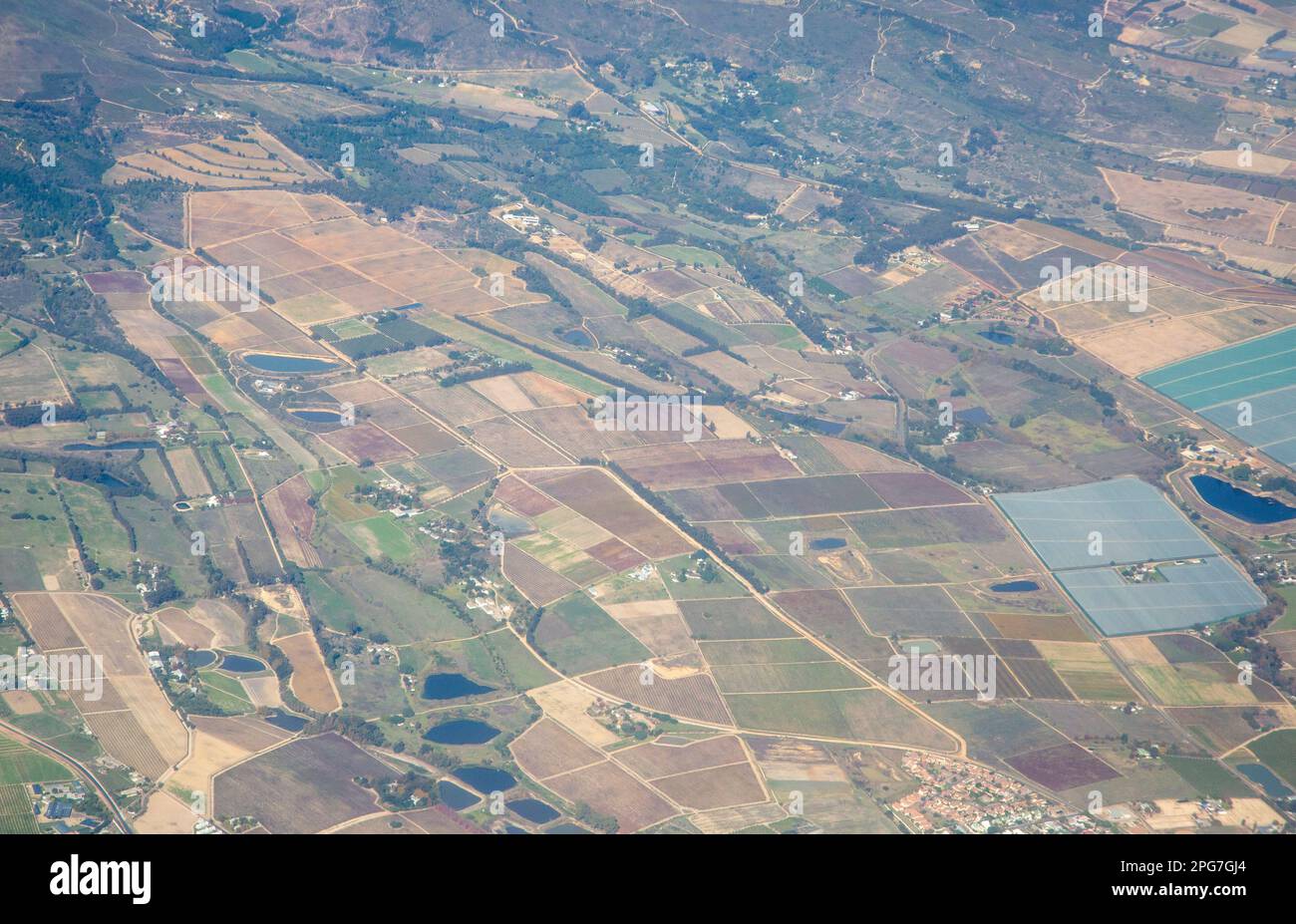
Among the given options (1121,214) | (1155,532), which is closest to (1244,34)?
Answer: (1121,214)

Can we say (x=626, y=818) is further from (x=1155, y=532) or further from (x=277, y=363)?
(x=277, y=363)

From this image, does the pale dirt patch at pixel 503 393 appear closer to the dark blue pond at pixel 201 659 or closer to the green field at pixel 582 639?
the green field at pixel 582 639

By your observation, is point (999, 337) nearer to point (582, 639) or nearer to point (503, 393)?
point (503, 393)

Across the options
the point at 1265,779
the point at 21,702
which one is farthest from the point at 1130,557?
the point at 21,702

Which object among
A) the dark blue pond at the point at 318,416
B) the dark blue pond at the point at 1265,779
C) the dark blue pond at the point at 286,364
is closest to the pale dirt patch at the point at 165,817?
the dark blue pond at the point at 318,416

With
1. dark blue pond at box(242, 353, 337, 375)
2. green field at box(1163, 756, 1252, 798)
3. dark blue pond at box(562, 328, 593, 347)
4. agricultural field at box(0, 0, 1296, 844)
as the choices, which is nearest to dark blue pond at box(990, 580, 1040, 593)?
agricultural field at box(0, 0, 1296, 844)

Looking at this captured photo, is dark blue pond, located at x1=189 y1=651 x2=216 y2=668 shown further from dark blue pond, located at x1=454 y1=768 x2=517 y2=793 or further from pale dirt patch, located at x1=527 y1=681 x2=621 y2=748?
pale dirt patch, located at x1=527 y1=681 x2=621 y2=748
